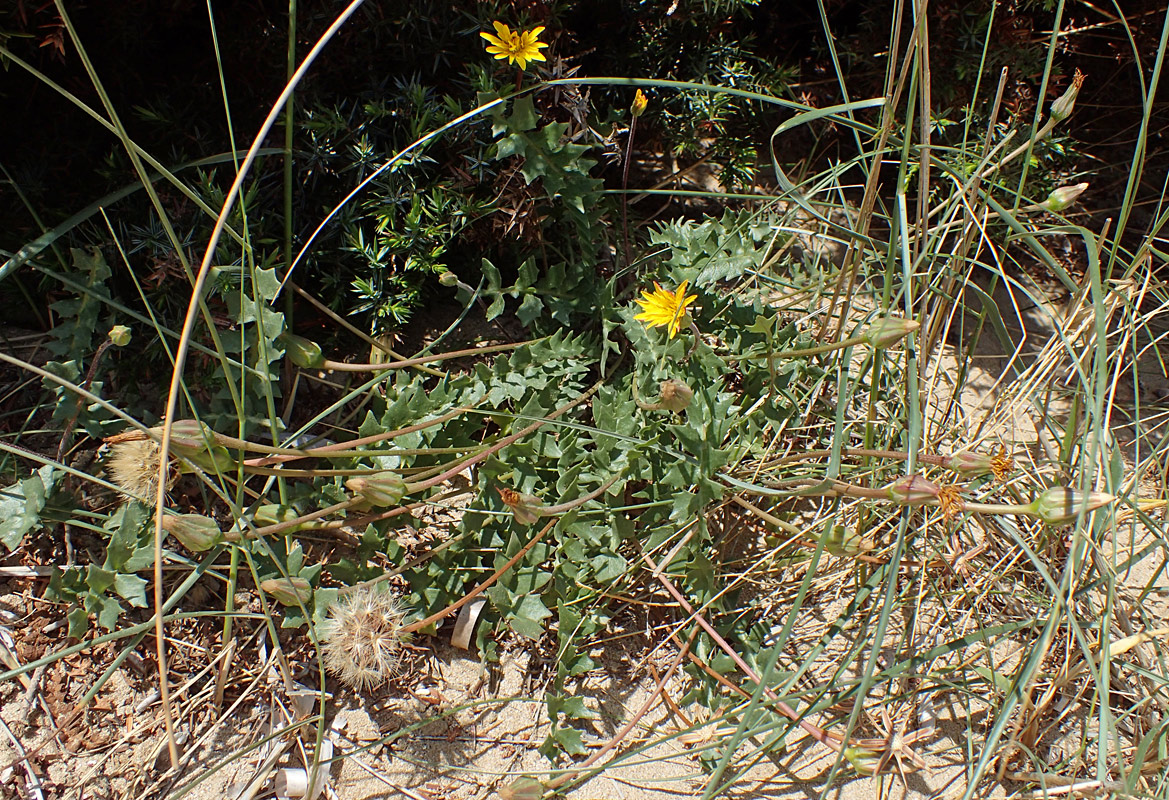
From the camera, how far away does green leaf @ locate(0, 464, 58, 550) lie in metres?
1.52

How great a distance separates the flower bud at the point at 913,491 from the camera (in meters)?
1.25

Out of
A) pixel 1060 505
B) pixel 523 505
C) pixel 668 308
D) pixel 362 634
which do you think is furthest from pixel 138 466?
pixel 1060 505

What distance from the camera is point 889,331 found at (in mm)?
1348

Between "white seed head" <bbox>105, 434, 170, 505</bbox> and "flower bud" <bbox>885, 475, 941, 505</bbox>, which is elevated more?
"flower bud" <bbox>885, 475, 941, 505</bbox>

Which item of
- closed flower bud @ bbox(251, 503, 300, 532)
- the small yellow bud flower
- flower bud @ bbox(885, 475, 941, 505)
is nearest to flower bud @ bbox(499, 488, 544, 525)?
closed flower bud @ bbox(251, 503, 300, 532)

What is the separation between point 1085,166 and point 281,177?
2309 millimetres

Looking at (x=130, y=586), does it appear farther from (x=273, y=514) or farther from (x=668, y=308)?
(x=668, y=308)

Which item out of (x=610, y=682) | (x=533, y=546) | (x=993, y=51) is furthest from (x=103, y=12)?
(x=993, y=51)

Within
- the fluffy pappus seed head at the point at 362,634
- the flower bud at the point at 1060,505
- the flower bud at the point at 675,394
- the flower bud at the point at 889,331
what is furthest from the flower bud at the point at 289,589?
the flower bud at the point at 1060,505

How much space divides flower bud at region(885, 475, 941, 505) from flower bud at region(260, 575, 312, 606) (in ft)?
3.30

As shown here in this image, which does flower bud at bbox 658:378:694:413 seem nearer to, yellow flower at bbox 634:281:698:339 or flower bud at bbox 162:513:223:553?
yellow flower at bbox 634:281:698:339

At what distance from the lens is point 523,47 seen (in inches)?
65.8

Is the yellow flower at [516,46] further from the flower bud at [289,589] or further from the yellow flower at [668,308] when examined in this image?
the flower bud at [289,589]

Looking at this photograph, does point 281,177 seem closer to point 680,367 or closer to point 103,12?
point 103,12
